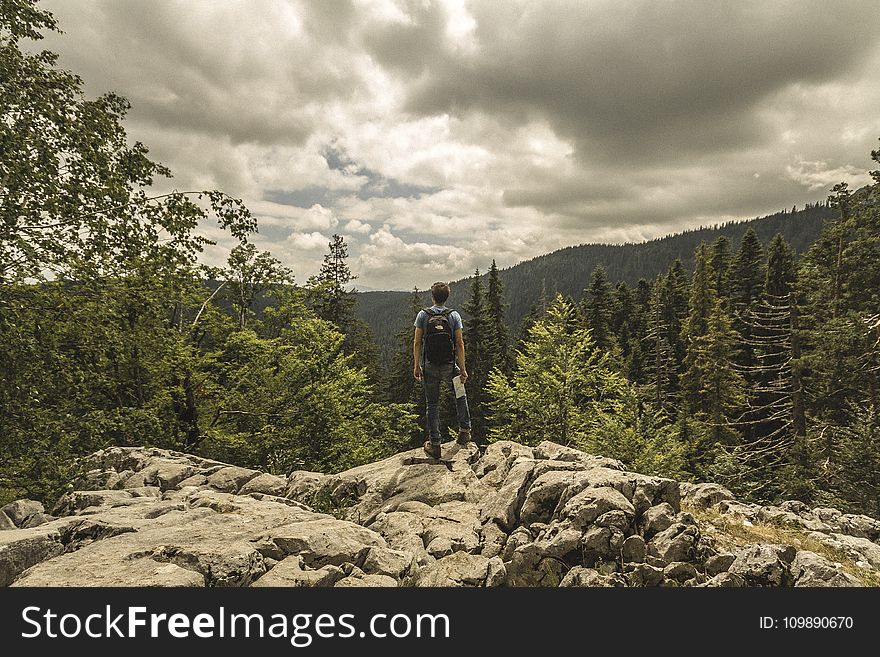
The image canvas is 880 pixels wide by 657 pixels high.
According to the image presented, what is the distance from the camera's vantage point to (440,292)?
828cm

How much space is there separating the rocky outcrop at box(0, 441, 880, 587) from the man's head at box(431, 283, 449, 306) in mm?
3649

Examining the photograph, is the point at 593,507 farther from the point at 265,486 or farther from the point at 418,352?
the point at 265,486

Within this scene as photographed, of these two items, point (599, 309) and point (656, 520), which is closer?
point (656, 520)

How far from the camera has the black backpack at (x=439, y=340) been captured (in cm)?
822

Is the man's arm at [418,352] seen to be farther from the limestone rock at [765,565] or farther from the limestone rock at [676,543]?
the limestone rock at [765,565]

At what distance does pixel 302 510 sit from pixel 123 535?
2.50 metres

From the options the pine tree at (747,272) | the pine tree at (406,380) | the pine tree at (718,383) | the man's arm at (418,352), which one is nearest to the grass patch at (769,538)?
the man's arm at (418,352)

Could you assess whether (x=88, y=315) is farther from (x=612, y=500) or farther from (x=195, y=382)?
(x=612, y=500)

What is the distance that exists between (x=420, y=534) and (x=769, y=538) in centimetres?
535

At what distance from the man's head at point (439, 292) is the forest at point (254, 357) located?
5322mm

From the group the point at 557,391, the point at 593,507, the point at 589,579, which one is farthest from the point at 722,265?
the point at 589,579

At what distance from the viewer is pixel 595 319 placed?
172 ft

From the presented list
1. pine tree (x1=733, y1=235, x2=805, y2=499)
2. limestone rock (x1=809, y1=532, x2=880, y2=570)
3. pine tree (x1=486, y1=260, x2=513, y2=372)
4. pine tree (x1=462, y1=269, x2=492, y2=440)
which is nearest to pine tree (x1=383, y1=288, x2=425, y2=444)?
pine tree (x1=462, y1=269, x2=492, y2=440)

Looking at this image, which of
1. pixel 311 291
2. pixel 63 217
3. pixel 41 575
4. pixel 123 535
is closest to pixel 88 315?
pixel 63 217
